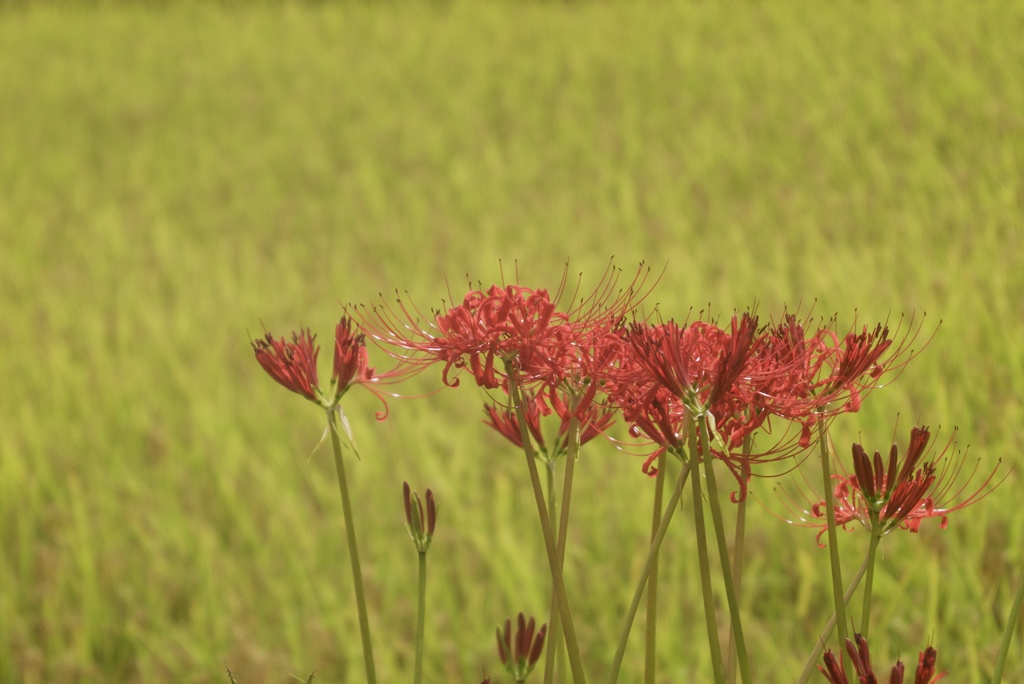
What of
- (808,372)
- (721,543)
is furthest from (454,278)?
(721,543)

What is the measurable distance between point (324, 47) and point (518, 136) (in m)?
2.60

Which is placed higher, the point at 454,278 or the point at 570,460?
the point at 454,278

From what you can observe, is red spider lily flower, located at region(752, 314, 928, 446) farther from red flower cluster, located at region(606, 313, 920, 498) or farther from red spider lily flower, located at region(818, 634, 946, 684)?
red spider lily flower, located at region(818, 634, 946, 684)

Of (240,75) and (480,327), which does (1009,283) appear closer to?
(480,327)

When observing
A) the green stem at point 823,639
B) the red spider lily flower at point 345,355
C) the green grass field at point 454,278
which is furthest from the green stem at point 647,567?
the green grass field at point 454,278

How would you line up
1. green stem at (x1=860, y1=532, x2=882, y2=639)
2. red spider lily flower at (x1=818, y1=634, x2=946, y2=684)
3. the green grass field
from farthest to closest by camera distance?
the green grass field, green stem at (x1=860, y1=532, x2=882, y2=639), red spider lily flower at (x1=818, y1=634, x2=946, y2=684)

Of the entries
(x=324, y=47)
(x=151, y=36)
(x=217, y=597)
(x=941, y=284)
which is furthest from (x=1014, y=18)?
(x=151, y=36)

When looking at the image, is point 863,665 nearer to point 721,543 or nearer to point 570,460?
point 721,543

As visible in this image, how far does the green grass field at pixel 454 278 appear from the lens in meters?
2.10

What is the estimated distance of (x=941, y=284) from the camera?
270 centimetres

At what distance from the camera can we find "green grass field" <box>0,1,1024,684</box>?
6.89ft

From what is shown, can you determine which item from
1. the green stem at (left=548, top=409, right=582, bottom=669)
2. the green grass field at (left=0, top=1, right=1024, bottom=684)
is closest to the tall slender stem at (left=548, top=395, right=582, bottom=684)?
the green stem at (left=548, top=409, right=582, bottom=669)

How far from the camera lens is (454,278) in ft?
→ 12.3

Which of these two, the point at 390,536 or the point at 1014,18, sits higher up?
the point at 1014,18
